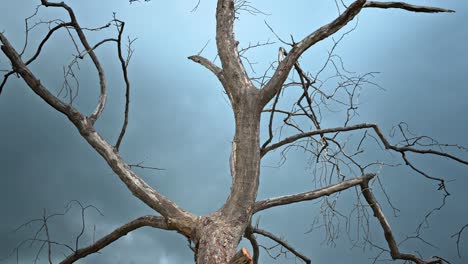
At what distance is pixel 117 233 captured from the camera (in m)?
4.16

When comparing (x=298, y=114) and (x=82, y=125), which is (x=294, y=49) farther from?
(x=82, y=125)

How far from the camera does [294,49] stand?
379 centimetres

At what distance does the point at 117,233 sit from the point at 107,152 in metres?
0.67

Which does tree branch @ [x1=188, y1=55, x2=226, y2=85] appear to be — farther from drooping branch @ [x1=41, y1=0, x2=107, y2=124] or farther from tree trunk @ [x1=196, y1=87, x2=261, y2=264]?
drooping branch @ [x1=41, y1=0, x2=107, y2=124]

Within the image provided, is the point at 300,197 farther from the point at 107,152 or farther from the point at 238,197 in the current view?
the point at 107,152

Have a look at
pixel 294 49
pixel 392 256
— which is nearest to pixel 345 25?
pixel 294 49

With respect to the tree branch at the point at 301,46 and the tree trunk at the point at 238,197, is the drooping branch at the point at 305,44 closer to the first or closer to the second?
the tree branch at the point at 301,46

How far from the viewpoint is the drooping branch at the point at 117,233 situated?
378cm

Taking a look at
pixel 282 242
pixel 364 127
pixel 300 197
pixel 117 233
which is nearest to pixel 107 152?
pixel 117 233

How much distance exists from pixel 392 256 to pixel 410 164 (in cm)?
84

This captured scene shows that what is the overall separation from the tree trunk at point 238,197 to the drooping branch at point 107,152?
28 cm

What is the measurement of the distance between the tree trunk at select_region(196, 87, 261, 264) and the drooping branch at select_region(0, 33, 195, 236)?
28cm

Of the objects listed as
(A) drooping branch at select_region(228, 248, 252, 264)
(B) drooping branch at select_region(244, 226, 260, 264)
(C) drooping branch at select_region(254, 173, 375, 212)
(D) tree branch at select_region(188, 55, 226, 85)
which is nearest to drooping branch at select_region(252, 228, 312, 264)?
(B) drooping branch at select_region(244, 226, 260, 264)

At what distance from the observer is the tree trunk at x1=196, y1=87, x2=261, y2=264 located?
3.28 metres
